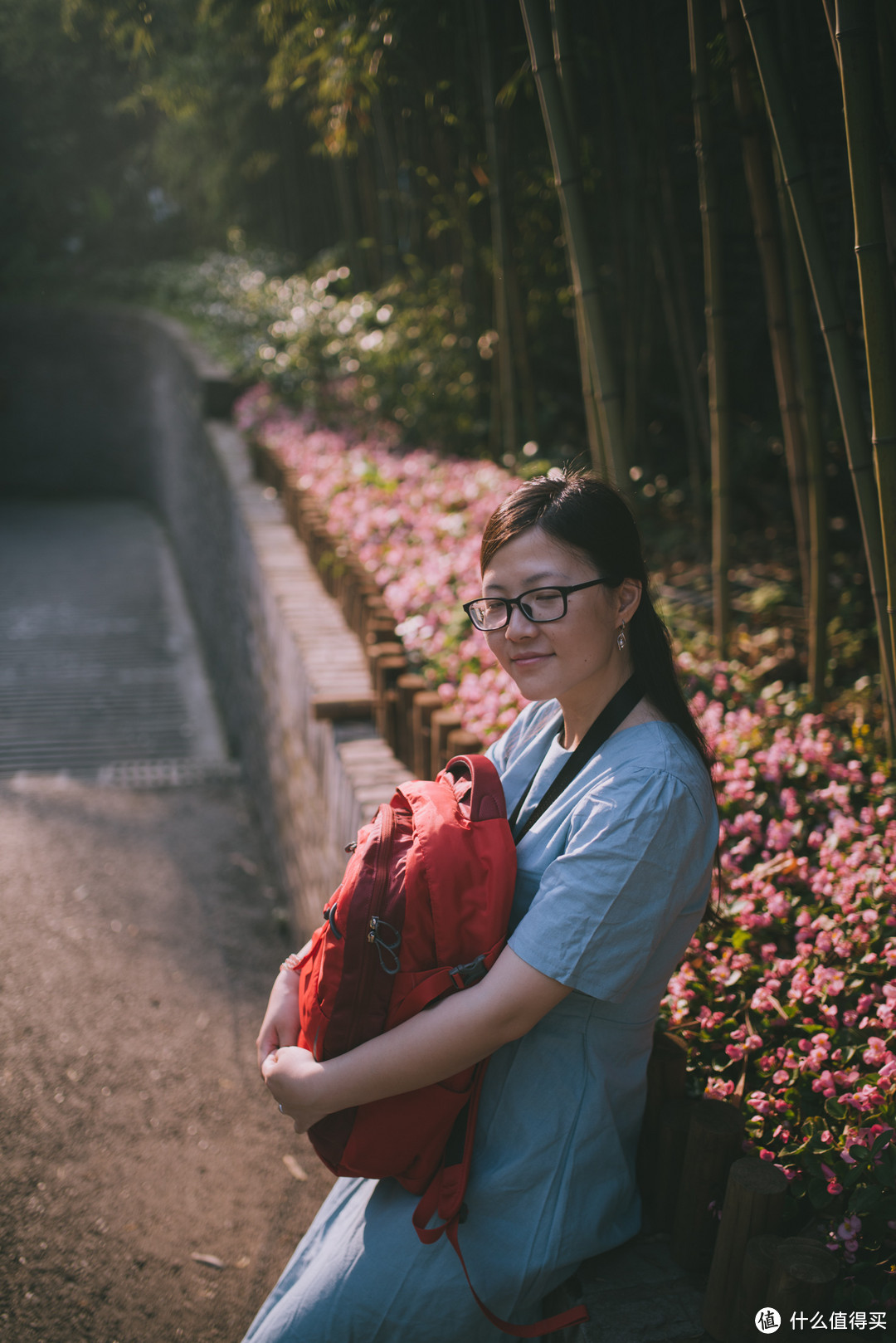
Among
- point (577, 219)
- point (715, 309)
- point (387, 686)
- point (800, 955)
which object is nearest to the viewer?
point (800, 955)

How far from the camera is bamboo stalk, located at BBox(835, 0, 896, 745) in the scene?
1408mm

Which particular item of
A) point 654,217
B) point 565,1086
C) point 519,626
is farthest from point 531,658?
point 654,217

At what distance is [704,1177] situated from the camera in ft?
4.17

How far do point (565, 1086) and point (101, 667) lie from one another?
604cm

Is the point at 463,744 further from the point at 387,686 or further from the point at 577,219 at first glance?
the point at 577,219

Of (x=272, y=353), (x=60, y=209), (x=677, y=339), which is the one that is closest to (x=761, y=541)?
(x=677, y=339)

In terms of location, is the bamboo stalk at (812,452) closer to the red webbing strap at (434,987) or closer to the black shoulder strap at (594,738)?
the black shoulder strap at (594,738)

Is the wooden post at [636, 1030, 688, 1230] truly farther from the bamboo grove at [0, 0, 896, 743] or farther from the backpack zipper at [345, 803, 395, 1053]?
the bamboo grove at [0, 0, 896, 743]

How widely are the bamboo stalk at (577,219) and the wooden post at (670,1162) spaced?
1180 mm

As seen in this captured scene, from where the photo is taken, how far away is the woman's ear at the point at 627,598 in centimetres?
126

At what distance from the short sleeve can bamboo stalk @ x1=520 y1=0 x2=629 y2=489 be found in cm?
102

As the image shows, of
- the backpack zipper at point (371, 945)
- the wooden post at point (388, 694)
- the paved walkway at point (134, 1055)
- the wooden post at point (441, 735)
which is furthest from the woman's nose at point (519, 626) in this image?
the paved walkway at point (134, 1055)

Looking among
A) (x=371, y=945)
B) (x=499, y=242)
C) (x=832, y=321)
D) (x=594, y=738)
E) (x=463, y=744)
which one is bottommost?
(x=463, y=744)

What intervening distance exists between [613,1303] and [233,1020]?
6.78 feet
